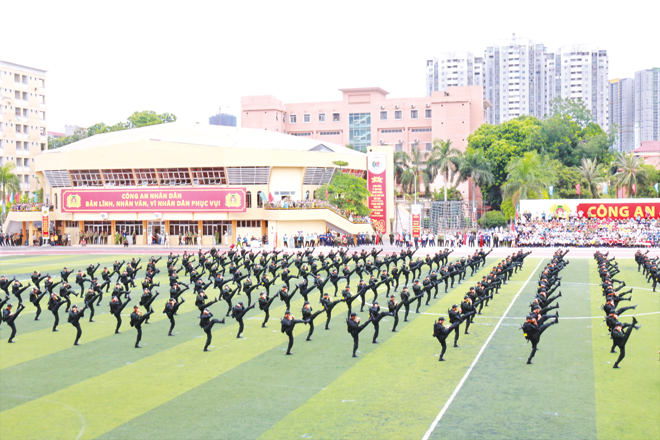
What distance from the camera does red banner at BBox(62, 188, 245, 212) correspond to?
69438mm

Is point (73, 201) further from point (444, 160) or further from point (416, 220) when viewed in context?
point (444, 160)

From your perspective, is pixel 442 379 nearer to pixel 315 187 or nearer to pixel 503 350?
pixel 503 350

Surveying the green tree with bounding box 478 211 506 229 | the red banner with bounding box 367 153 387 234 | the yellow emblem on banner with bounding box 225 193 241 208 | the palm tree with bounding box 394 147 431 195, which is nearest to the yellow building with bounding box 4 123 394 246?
the yellow emblem on banner with bounding box 225 193 241 208

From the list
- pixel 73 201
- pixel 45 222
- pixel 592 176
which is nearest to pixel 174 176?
pixel 73 201

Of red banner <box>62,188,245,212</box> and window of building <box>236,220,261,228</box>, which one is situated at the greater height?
red banner <box>62,188,245,212</box>

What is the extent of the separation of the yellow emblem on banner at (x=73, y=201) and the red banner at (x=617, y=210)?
55601 mm

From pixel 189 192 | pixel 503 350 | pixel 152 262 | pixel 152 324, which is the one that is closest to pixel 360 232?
pixel 189 192

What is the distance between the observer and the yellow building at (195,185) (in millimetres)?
70000

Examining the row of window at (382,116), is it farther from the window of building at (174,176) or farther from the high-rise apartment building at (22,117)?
the window of building at (174,176)

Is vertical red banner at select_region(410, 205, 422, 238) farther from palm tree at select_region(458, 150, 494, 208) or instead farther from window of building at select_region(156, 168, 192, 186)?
window of building at select_region(156, 168, 192, 186)

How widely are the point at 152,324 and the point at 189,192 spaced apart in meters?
45.5

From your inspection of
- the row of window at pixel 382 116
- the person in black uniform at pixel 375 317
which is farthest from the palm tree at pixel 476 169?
the person in black uniform at pixel 375 317

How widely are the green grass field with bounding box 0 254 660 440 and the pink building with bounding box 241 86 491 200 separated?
9210cm

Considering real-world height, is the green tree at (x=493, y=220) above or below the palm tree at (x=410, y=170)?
below
